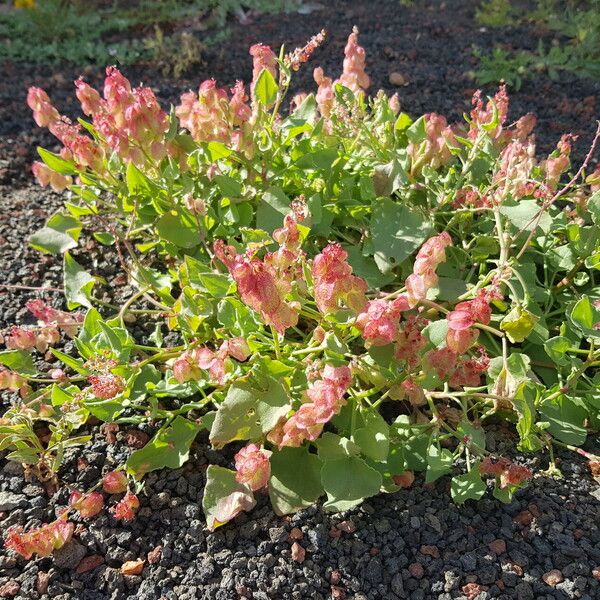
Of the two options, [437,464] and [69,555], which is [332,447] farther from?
[69,555]

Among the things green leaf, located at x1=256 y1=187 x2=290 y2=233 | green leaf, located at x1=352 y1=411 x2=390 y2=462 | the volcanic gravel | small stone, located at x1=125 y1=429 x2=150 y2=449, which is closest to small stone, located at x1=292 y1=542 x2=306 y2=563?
the volcanic gravel

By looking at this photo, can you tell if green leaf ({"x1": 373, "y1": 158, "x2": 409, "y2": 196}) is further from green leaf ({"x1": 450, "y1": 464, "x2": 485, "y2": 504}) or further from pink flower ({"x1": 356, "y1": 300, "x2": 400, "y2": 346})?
green leaf ({"x1": 450, "y1": 464, "x2": 485, "y2": 504})

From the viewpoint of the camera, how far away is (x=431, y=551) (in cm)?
133

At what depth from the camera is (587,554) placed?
52.6 inches

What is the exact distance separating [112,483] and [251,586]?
1.19ft

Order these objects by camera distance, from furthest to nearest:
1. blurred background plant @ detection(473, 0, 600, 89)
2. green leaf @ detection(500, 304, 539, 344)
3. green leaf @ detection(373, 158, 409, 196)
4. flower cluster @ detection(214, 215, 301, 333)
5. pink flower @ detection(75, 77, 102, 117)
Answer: blurred background plant @ detection(473, 0, 600, 89)
green leaf @ detection(373, 158, 409, 196)
pink flower @ detection(75, 77, 102, 117)
green leaf @ detection(500, 304, 539, 344)
flower cluster @ detection(214, 215, 301, 333)

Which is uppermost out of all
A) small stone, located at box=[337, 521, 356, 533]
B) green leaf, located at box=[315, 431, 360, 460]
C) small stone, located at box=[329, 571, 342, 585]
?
green leaf, located at box=[315, 431, 360, 460]

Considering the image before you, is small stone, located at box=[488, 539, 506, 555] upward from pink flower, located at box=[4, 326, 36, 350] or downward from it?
downward

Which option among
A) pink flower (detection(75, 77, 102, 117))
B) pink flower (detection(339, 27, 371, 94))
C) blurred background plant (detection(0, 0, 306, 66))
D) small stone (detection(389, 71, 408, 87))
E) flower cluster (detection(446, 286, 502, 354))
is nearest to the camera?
flower cluster (detection(446, 286, 502, 354))

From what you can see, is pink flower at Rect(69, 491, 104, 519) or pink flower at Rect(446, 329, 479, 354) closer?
pink flower at Rect(446, 329, 479, 354)

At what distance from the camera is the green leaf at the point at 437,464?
1.35m

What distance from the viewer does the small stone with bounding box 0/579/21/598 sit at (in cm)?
126

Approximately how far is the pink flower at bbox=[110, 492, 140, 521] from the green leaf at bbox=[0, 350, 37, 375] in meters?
0.44

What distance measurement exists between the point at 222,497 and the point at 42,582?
37 cm
